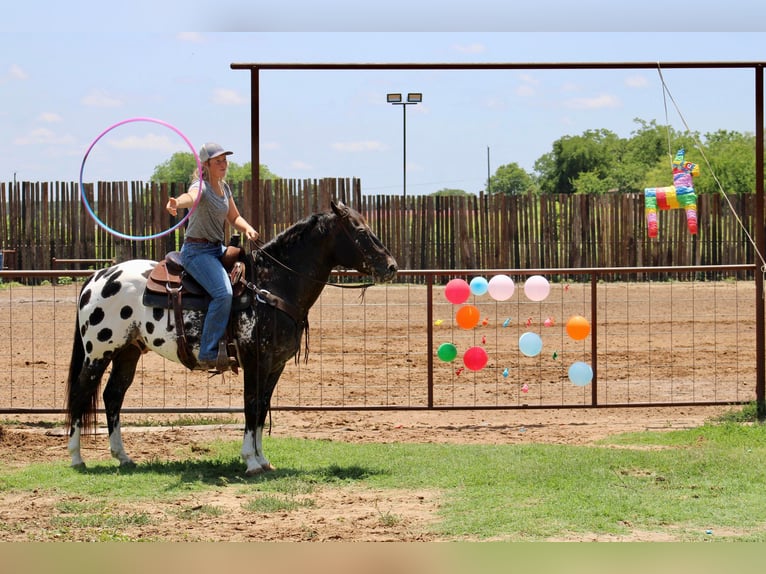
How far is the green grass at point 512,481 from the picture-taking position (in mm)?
5828

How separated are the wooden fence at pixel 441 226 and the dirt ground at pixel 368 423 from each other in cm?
628

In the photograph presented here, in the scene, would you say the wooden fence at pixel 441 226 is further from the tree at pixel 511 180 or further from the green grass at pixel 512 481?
the tree at pixel 511 180

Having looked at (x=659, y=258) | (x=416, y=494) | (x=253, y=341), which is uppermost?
(x=659, y=258)

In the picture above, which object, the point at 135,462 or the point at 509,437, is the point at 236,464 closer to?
the point at 135,462

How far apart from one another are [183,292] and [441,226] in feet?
61.7

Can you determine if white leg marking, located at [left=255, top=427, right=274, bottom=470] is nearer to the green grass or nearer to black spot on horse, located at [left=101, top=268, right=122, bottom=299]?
the green grass

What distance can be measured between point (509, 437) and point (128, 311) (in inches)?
152

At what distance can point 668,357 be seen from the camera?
1407 centimetres

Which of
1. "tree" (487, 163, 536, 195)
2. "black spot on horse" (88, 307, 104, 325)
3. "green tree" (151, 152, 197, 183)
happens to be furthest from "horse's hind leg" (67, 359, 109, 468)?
"tree" (487, 163, 536, 195)

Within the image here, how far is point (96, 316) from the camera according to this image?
304 inches

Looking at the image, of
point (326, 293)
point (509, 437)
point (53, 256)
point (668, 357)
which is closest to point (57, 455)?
point (509, 437)

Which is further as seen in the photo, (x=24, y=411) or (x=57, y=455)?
(x=24, y=411)

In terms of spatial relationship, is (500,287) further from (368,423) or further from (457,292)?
(368,423)

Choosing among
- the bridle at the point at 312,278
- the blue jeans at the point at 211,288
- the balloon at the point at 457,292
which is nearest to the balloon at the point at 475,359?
the balloon at the point at 457,292
